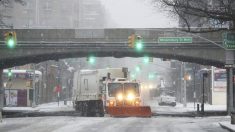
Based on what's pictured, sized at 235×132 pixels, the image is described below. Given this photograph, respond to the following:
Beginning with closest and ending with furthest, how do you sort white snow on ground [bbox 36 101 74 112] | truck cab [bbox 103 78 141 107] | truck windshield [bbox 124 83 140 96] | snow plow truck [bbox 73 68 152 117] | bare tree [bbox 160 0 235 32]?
bare tree [bbox 160 0 235 32] < snow plow truck [bbox 73 68 152 117] < truck cab [bbox 103 78 141 107] < truck windshield [bbox 124 83 140 96] < white snow on ground [bbox 36 101 74 112]

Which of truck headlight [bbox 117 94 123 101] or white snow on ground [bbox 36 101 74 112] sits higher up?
truck headlight [bbox 117 94 123 101]

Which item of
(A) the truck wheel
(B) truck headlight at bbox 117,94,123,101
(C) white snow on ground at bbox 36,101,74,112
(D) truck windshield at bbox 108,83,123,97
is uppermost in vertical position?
(D) truck windshield at bbox 108,83,123,97

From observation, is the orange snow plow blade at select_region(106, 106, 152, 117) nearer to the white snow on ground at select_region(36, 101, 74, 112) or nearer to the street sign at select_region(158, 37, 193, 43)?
the street sign at select_region(158, 37, 193, 43)

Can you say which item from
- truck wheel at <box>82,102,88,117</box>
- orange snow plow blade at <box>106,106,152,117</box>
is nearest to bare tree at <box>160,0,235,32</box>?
orange snow plow blade at <box>106,106,152,117</box>

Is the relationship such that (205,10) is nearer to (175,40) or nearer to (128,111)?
(128,111)

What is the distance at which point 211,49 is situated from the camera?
5525 centimetres

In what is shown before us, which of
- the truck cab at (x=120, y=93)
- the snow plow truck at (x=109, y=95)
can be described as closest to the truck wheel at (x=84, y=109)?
the snow plow truck at (x=109, y=95)

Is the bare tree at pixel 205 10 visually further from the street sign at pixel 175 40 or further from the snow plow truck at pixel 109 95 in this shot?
the street sign at pixel 175 40

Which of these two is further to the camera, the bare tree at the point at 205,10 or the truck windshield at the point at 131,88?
the truck windshield at the point at 131,88

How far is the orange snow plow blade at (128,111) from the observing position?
40812mm

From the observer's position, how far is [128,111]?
135 ft

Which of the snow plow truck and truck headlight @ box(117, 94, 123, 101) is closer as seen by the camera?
the snow plow truck

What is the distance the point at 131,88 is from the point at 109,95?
1.79 meters

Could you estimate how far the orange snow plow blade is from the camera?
4081cm
